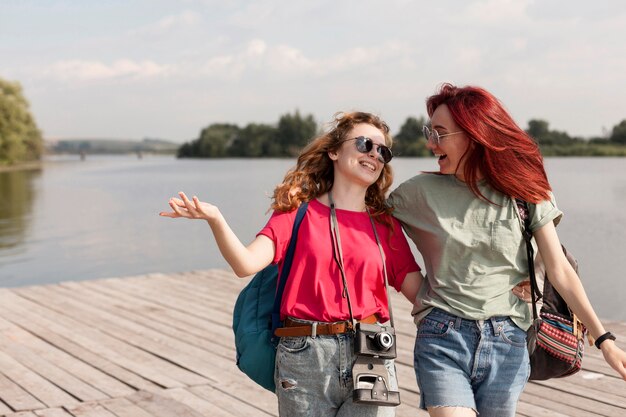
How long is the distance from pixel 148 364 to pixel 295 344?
2897 mm

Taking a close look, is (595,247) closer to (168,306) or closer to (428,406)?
(168,306)

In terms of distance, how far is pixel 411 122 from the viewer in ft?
79.2

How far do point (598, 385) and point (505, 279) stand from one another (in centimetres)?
223

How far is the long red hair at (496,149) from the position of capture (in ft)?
7.59

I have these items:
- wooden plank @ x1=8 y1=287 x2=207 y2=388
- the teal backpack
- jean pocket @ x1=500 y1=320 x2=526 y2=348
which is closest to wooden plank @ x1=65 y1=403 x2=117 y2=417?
wooden plank @ x1=8 y1=287 x2=207 y2=388

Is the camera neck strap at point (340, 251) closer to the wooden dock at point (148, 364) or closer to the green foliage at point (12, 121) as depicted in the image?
the wooden dock at point (148, 364)

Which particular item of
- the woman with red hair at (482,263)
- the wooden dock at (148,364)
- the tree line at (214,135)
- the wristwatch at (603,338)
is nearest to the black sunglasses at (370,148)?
the woman with red hair at (482,263)

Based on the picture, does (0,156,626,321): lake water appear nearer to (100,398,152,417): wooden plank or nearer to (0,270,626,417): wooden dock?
(0,270,626,417): wooden dock

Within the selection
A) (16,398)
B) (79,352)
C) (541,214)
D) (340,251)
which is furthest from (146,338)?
(541,214)

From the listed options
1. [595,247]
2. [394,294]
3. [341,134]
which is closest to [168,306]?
[394,294]

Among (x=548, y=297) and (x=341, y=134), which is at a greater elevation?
(x=341, y=134)

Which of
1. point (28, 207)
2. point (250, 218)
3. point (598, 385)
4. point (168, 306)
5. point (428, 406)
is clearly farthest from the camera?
point (28, 207)

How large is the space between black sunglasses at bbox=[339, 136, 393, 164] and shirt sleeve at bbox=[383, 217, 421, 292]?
19 cm

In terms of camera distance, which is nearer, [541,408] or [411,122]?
[541,408]
